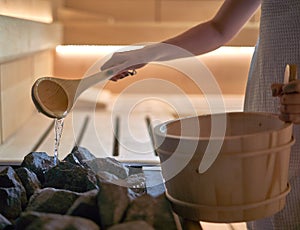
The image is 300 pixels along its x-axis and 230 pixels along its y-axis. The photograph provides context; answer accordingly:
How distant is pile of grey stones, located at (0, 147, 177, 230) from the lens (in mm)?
586

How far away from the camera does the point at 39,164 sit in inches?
33.9

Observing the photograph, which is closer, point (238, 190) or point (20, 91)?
point (238, 190)

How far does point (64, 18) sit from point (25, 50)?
2.98 feet

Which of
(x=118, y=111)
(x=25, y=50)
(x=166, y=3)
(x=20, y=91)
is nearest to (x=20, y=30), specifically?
(x=25, y=50)

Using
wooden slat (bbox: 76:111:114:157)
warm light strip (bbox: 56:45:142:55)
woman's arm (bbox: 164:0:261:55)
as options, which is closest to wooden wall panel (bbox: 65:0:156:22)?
warm light strip (bbox: 56:45:142:55)

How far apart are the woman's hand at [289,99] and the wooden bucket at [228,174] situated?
40 mm

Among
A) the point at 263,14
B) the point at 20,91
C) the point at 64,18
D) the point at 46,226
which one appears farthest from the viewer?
the point at 64,18

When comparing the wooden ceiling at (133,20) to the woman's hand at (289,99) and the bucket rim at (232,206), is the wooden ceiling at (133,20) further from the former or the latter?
the bucket rim at (232,206)

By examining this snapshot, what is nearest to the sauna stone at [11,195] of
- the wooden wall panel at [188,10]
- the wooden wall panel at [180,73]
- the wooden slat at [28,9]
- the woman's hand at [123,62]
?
the woman's hand at [123,62]

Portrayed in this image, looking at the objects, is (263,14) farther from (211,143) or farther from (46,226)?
(46,226)

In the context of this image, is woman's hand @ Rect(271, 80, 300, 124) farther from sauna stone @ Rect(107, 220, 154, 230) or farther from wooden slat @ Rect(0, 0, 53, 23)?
wooden slat @ Rect(0, 0, 53, 23)

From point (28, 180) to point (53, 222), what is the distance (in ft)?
0.76

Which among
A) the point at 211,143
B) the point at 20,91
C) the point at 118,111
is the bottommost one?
the point at 118,111

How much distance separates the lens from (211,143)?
0.56m
